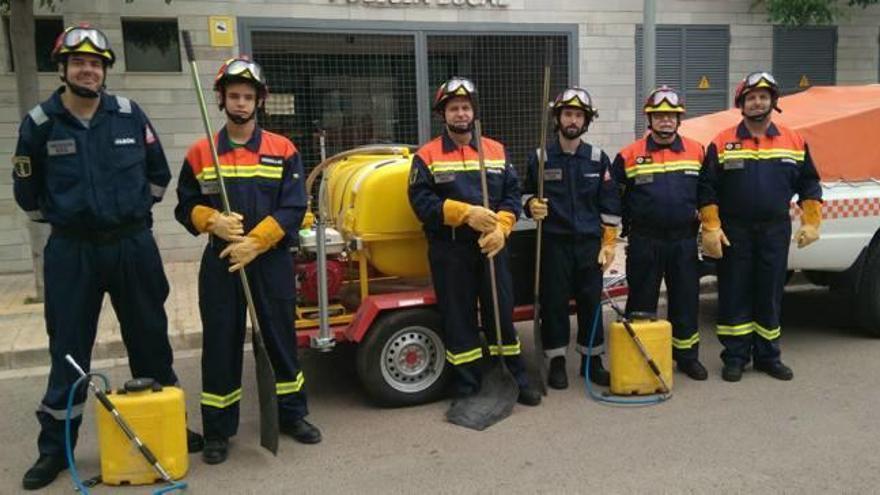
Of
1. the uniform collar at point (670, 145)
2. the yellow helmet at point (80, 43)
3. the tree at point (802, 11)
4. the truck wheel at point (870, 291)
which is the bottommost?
the truck wheel at point (870, 291)

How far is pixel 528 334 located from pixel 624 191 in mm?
1744

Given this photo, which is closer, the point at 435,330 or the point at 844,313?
the point at 435,330

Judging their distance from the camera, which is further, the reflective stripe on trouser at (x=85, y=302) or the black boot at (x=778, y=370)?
the black boot at (x=778, y=370)

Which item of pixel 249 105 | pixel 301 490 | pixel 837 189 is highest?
pixel 249 105

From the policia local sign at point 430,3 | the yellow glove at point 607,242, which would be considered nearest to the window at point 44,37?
the policia local sign at point 430,3

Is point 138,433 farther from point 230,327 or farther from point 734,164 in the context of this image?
point 734,164

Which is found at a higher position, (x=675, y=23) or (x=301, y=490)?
(x=675, y=23)

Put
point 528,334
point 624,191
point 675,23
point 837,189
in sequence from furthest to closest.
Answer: point 675,23 < point 528,334 < point 837,189 < point 624,191

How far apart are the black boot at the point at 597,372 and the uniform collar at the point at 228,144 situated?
8.42ft

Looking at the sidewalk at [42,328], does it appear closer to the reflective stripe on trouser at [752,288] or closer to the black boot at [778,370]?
the reflective stripe on trouser at [752,288]

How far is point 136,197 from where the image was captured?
3.95 meters

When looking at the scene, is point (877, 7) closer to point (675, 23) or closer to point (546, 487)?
point (675, 23)

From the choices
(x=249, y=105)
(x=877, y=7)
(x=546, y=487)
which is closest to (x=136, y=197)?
(x=249, y=105)

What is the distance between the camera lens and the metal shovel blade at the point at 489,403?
460 cm
